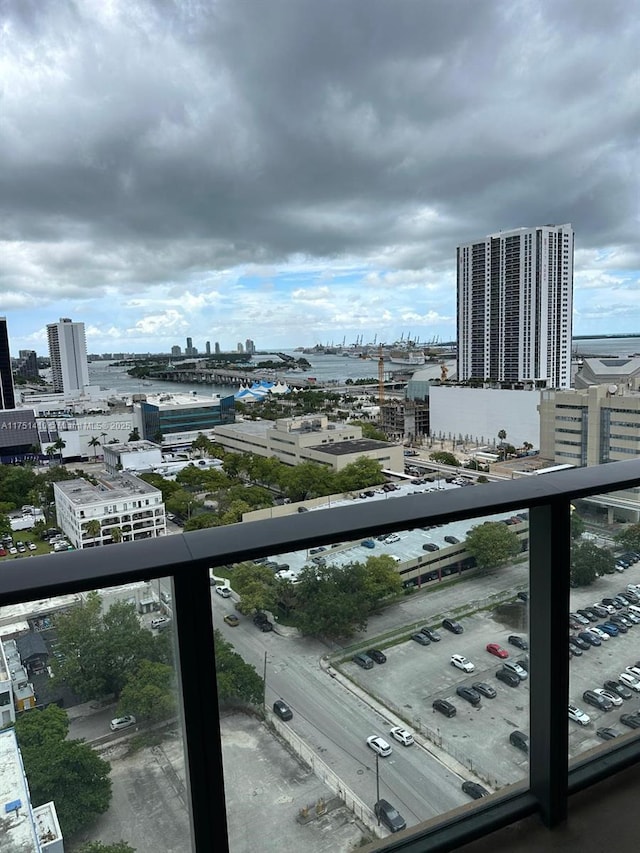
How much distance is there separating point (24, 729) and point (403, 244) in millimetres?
34729

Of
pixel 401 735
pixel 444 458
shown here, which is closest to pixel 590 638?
pixel 401 735

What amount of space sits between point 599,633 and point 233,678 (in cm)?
62

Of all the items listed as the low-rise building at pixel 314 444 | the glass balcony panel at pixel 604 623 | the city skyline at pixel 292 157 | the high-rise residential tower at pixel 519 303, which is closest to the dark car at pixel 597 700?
the glass balcony panel at pixel 604 623

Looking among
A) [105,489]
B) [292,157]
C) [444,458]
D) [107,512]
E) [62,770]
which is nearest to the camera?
[62,770]

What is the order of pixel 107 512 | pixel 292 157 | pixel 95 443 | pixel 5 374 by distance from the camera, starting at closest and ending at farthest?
pixel 107 512, pixel 95 443, pixel 292 157, pixel 5 374

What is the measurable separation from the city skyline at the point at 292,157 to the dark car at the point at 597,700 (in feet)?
24.8

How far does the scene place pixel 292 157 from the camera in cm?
1822

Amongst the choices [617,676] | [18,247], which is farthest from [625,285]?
[18,247]

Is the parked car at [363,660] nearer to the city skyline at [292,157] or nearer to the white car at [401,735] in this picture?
the white car at [401,735]

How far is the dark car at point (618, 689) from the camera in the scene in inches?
34.8

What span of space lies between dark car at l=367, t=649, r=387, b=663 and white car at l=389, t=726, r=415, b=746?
0.30ft

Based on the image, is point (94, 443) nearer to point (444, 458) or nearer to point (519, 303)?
point (444, 458)

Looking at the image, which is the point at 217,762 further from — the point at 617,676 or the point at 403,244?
the point at 403,244

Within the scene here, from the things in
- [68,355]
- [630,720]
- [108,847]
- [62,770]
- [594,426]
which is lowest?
[594,426]
